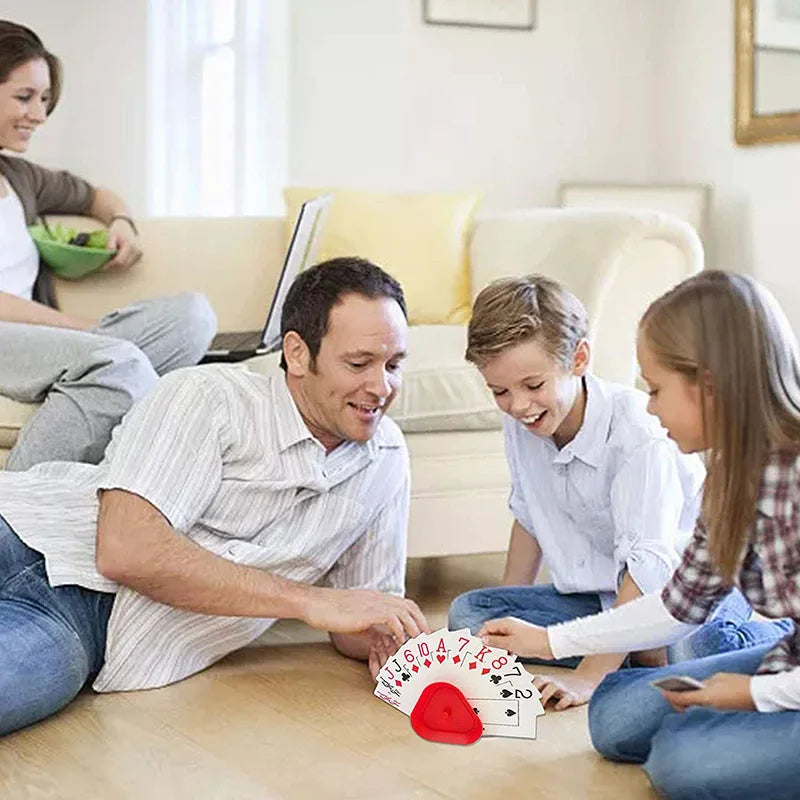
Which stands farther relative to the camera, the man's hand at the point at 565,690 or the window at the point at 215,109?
the window at the point at 215,109

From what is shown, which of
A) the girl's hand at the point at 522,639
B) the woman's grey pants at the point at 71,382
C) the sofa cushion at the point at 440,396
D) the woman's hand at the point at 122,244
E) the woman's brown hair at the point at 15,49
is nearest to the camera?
the girl's hand at the point at 522,639

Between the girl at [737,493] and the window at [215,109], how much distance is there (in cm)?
354

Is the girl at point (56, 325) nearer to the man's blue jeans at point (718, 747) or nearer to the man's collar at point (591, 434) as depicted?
the man's collar at point (591, 434)

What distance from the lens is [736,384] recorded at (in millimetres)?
1832

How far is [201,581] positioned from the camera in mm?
2369

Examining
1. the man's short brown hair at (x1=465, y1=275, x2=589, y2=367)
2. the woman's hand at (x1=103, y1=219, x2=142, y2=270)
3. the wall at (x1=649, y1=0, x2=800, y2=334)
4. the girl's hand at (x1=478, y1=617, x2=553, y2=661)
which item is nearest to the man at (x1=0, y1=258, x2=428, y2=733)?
the man's short brown hair at (x1=465, y1=275, x2=589, y2=367)

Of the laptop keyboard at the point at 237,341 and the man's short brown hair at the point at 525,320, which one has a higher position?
the man's short brown hair at the point at 525,320

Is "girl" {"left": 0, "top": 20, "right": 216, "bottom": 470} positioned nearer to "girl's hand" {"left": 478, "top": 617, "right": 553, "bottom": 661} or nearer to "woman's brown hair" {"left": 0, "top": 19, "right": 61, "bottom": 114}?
"woman's brown hair" {"left": 0, "top": 19, "right": 61, "bottom": 114}

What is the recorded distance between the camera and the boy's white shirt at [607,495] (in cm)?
242

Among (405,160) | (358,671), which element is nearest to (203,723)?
(358,671)

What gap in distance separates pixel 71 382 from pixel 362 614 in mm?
903

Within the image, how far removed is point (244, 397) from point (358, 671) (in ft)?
1.71

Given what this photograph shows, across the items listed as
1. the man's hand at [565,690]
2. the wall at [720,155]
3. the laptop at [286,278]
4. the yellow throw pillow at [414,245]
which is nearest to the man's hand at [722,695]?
the man's hand at [565,690]

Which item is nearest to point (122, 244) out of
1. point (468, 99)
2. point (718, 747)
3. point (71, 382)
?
point (71, 382)
